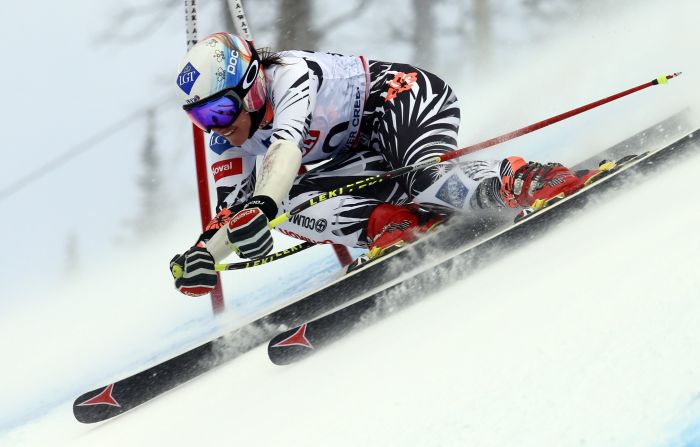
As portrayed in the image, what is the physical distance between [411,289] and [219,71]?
1074mm

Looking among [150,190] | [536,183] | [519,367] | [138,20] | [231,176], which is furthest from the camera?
[138,20]

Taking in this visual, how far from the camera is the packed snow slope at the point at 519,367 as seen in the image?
2.12 metres

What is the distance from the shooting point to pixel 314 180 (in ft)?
13.4

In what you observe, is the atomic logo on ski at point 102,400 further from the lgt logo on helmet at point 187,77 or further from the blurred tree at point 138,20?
the blurred tree at point 138,20

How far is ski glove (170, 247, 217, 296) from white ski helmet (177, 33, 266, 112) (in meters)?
0.58

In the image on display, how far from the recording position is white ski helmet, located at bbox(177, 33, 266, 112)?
333cm

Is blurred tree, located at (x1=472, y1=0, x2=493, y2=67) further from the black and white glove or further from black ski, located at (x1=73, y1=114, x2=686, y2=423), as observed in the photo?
the black and white glove

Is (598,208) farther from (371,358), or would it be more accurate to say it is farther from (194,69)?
(194,69)

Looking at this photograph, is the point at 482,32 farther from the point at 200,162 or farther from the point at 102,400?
the point at 102,400

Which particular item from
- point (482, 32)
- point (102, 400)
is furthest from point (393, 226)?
point (482, 32)

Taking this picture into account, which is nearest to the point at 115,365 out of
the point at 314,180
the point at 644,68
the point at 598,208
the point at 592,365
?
the point at 314,180

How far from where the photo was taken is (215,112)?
3.39 meters

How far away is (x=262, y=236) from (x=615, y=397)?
54.5 inches

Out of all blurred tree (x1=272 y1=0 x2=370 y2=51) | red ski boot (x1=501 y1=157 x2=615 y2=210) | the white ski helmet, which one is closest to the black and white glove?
the white ski helmet
